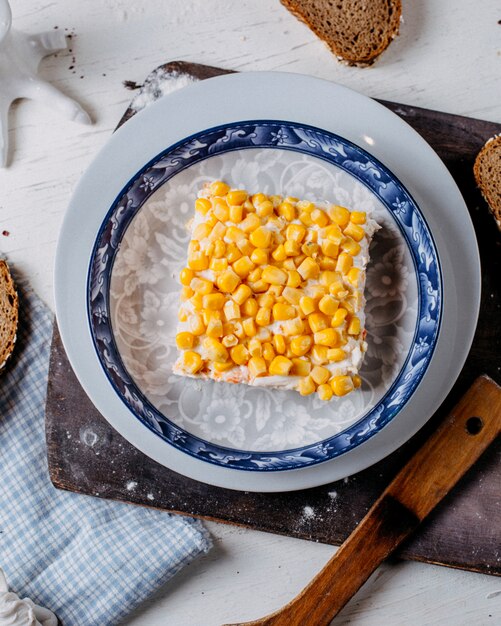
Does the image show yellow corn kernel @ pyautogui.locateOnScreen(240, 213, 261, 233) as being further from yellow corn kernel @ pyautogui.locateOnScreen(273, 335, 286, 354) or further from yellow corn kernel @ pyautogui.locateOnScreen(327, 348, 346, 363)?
yellow corn kernel @ pyautogui.locateOnScreen(327, 348, 346, 363)

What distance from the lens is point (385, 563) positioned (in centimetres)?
272

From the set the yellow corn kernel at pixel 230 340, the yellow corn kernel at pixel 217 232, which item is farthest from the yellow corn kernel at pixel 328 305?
the yellow corn kernel at pixel 217 232

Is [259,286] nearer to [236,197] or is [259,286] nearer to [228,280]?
[228,280]

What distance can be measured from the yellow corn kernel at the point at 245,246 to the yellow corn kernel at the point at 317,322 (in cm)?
31

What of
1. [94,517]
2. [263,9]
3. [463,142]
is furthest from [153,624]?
[263,9]

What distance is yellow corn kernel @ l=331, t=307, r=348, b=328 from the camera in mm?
2350

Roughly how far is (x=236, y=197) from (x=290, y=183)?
10.9 inches

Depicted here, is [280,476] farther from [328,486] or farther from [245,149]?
[245,149]

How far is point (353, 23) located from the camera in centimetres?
271

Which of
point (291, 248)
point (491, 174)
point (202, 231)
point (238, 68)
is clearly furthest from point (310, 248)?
point (238, 68)

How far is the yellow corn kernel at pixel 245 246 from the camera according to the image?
94.5 inches

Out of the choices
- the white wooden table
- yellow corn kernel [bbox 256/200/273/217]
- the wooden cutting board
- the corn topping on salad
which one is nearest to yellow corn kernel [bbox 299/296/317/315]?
the corn topping on salad

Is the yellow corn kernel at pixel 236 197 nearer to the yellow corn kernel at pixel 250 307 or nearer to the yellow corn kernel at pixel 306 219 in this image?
the yellow corn kernel at pixel 306 219

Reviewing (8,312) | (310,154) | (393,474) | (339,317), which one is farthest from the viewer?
(8,312)
